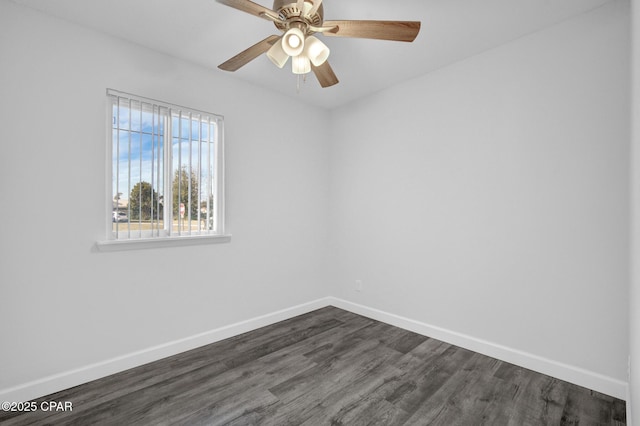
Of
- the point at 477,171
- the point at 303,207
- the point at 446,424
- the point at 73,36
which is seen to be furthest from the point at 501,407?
the point at 73,36

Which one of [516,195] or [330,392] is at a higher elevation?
[516,195]

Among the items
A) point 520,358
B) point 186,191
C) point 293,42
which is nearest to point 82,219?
point 186,191

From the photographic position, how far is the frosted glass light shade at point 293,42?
158cm

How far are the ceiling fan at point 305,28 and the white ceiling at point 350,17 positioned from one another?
1.44ft

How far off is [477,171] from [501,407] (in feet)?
5.72

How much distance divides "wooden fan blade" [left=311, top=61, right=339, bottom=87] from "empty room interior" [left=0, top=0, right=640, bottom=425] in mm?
20

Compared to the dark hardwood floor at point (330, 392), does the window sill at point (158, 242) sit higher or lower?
higher

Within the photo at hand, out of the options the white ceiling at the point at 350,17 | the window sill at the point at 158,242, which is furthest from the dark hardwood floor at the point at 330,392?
the white ceiling at the point at 350,17

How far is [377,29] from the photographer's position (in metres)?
1.58

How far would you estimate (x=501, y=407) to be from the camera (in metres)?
1.87

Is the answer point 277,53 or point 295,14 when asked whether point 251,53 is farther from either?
point 295,14

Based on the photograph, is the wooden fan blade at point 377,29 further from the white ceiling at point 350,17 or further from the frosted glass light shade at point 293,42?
the white ceiling at point 350,17

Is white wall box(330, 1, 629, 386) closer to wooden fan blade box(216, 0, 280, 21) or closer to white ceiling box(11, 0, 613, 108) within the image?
white ceiling box(11, 0, 613, 108)

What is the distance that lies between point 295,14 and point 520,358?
9.41ft
